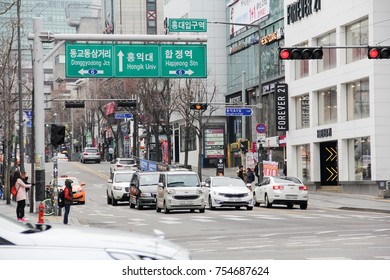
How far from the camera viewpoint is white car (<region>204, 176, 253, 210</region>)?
38.8 m

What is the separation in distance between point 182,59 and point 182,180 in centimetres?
497

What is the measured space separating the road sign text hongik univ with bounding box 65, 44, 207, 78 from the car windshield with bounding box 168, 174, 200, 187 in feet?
13.6

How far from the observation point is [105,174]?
85688 mm

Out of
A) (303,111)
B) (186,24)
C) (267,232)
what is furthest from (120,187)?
(267,232)

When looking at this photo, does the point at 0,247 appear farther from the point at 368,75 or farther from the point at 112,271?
the point at 368,75

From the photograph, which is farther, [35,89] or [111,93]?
[111,93]

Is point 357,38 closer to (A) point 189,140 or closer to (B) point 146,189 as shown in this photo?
(B) point 146,189

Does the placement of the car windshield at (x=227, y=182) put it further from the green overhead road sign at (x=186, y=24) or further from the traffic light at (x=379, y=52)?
the traffic light at (x=379, y=52)

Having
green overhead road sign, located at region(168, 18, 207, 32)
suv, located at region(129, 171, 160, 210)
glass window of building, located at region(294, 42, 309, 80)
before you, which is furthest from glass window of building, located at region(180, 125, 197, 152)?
green overhead road sign, located at region(168, 18, 207, 32)

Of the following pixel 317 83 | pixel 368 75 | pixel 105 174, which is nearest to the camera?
pixel 368 75

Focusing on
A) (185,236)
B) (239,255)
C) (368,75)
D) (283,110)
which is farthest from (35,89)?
(283,110)

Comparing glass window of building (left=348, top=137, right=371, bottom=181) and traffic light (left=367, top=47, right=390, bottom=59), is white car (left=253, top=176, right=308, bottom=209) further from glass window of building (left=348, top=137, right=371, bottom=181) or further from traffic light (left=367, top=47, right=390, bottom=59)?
traffic light (left=367, top=47, right=390, bottom=59)

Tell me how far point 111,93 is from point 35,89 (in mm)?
57187

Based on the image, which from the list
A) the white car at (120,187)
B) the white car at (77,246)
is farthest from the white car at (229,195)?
the white car at (77,246)
